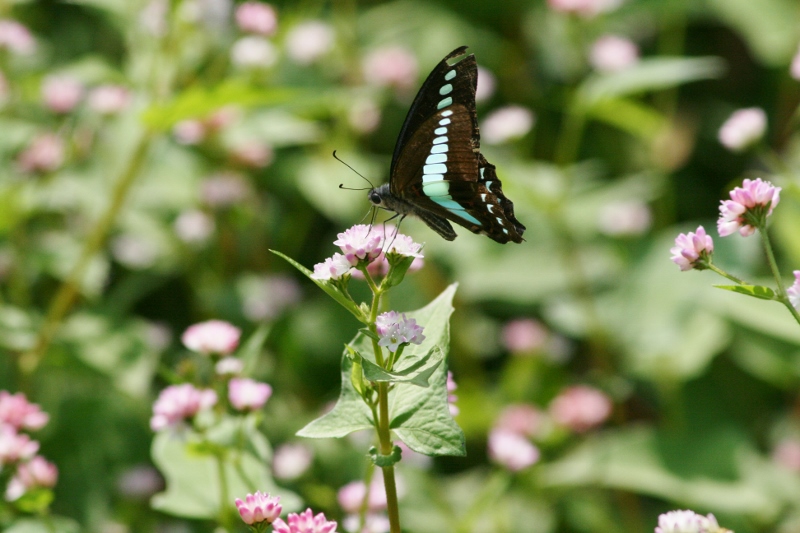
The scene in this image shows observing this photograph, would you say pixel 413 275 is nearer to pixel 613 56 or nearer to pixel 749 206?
pixel 613 56

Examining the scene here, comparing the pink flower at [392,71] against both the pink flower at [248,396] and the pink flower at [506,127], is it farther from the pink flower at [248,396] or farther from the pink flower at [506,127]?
the pink flower at [248,396]

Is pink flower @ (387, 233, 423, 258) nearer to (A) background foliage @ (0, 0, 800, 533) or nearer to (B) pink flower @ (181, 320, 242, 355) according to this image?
(B) pink flower @ (181, 320, 242, 355)

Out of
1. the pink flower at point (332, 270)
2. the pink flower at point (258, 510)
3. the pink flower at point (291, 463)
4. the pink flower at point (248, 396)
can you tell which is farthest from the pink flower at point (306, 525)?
the pink flower at point (291, 463)

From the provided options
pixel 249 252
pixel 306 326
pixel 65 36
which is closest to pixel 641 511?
pixel 306 326

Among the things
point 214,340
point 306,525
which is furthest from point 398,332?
point 214,340

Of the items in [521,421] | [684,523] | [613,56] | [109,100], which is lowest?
[684,523]

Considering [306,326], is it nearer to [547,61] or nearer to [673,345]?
[673,345]

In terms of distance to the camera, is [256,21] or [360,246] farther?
[256,21]
